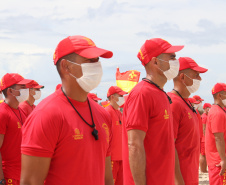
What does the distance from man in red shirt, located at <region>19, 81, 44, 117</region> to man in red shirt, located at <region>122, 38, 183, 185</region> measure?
447 centimetres

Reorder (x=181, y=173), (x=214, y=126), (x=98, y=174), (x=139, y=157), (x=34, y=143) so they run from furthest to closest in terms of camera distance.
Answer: (x=214, y=126), (x=181, y=173), (x=139, y=157), (x=98, y=174), (x=34, y=143)

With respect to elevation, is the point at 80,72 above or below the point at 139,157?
above

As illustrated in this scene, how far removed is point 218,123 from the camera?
22.7ft

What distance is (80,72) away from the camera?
9.82 ft

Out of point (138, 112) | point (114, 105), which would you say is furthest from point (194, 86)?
point (114, 105)

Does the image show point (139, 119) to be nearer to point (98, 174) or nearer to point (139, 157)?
point (139, 157)

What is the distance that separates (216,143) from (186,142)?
2.23 m

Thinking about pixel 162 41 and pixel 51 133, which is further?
pixel 162 41

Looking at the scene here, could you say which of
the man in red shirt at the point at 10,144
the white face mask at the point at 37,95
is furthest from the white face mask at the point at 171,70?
the white face mask at the point at 37,95

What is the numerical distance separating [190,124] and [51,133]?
2.54 metres

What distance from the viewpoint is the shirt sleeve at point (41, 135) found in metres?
2.72

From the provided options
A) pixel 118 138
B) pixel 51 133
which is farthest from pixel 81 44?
pixel 118 138

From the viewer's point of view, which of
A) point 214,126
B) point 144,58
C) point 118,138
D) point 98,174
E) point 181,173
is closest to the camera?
point 98,174

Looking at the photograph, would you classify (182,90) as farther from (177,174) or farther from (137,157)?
(137,157)
